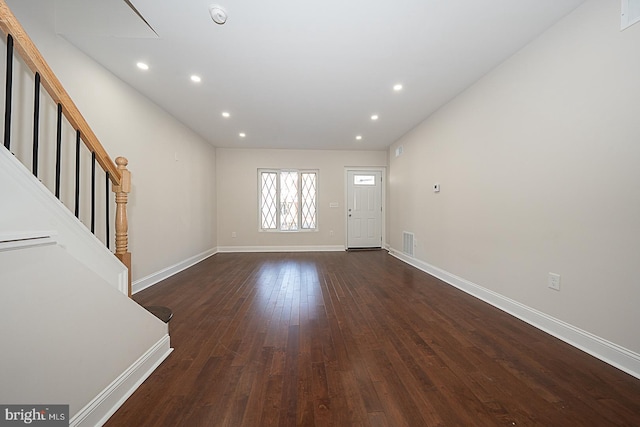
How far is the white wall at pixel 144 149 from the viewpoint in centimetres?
203

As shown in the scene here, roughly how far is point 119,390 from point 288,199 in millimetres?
4753

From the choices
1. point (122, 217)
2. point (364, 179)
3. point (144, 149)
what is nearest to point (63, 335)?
point (122, 217)

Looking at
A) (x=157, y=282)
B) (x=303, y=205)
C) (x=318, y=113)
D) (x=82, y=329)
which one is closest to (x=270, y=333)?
(x=82, y=329)

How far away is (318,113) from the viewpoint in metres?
3.53

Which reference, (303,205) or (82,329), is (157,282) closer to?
(82,329)

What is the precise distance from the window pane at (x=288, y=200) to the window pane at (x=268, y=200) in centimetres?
17

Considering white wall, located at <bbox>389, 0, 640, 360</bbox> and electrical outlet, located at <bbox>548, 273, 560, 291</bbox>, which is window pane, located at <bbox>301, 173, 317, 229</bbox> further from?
electrical outlet, located at <bbox>548, 273, 560, 291</bbox>

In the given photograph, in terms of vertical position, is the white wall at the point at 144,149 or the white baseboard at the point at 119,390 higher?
the white wall at the point at 144,149

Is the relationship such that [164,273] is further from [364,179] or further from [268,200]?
[364,179]

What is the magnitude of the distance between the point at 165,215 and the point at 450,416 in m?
3.77

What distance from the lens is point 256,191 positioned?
18.4 feet

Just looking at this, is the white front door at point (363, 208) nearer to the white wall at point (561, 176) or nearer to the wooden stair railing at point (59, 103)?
the white wall at point (561, 176)

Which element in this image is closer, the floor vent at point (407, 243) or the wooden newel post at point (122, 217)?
the wooden newel post at point (122, 217)

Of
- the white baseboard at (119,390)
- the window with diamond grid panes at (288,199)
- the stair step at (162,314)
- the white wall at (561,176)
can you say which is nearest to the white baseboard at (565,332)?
the white wall at (561,176)
